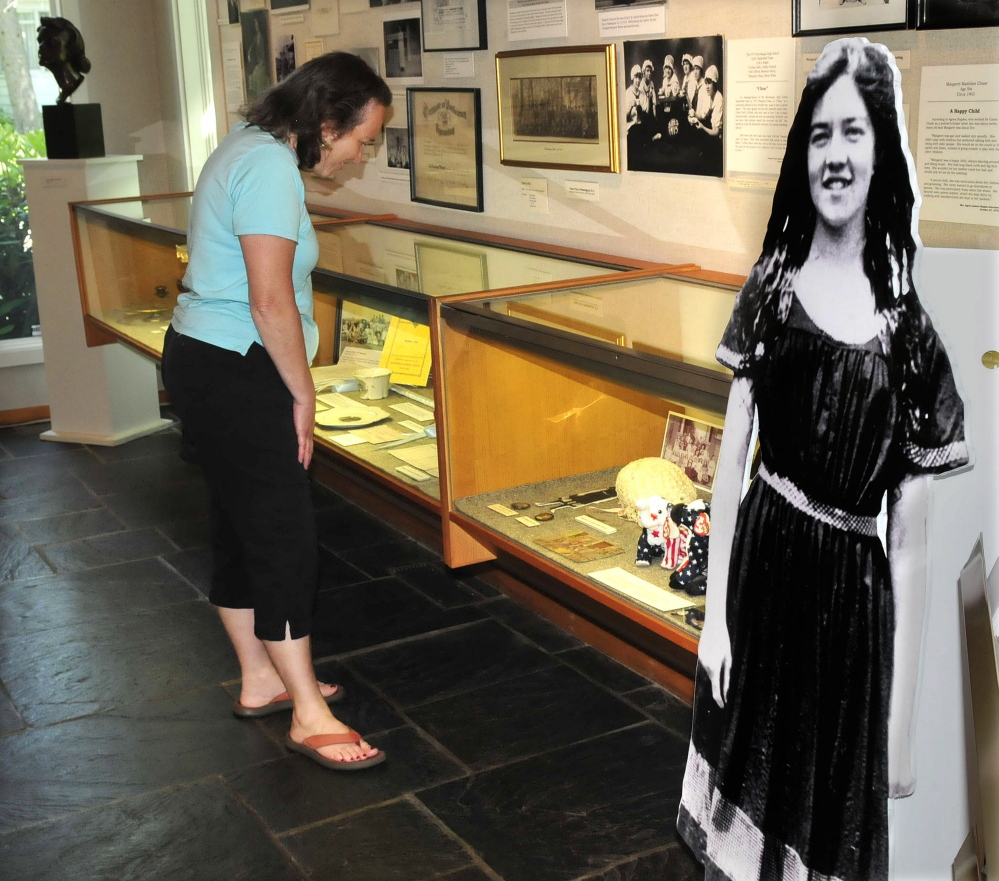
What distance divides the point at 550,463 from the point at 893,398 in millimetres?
1689

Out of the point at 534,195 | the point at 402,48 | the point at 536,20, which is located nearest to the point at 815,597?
the point at 534,195

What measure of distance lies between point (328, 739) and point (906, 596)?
1.80 m

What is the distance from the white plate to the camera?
150 inches

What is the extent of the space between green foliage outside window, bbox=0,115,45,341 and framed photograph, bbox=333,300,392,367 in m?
3.87

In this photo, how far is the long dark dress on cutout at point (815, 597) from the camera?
167 cm

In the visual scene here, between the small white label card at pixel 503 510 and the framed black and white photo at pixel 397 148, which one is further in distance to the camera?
the framed black and white photo at pixel 397 148

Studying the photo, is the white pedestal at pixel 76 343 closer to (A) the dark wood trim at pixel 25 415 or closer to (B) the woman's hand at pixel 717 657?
(A) the dark wood trim at pixel 25 415

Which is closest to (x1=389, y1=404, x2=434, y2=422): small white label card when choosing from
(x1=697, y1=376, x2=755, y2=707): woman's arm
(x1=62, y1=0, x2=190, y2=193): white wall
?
(x1=697, y1=376, x2=755, y2=707): woman's arm

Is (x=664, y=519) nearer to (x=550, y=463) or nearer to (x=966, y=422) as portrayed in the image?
(x=550, y=463)

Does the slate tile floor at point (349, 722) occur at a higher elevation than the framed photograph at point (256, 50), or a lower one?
lower

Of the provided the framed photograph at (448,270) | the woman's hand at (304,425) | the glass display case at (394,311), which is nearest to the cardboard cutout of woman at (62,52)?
the glass display case at (394,311)

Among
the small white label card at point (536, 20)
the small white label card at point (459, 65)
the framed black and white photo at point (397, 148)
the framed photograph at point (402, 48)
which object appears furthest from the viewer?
the framed black and white photo at point (397, 148)

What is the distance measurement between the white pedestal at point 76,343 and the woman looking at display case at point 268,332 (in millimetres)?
3490

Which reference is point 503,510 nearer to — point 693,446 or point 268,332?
point 693,446
